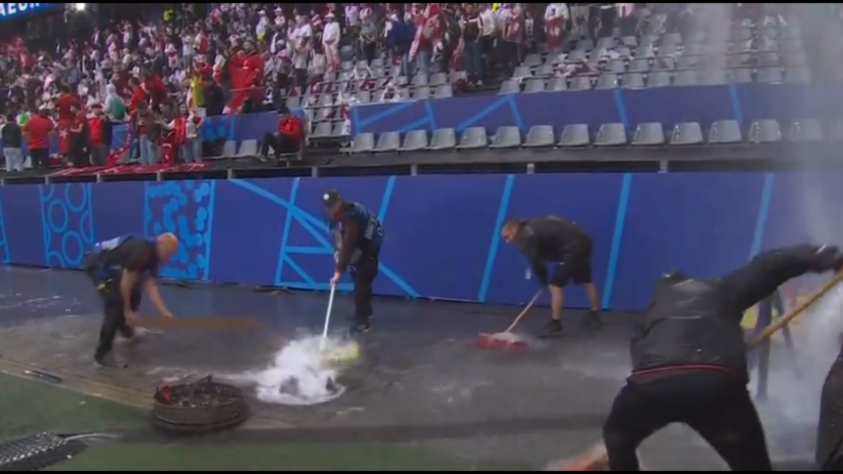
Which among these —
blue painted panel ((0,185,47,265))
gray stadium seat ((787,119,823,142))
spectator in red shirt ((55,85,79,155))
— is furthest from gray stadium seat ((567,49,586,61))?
spectator in red shirt ((55,85,79,155))

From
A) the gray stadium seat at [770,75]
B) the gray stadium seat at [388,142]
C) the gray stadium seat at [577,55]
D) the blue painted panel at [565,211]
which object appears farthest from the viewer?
the gray stadium seat at [577,55]

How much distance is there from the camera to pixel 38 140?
1900cm

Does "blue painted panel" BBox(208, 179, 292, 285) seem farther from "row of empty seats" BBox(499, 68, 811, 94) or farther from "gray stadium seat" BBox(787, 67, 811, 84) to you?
"gray stadium seat" BBox(787, 67, 811, 84)

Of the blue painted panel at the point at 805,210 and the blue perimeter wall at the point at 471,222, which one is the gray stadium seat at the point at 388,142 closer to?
the blue perimeter wall at the point at 471,222

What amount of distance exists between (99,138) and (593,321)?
1299cm

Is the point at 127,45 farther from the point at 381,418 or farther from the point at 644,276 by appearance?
the point at 381,418

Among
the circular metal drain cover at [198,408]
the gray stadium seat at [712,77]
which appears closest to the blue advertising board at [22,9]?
the gray stadium seat at [712,77]

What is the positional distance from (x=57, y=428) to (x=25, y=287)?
8377 millimetres

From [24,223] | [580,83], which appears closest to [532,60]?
[580,83]

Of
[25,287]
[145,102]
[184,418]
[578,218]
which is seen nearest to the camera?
[184,418]

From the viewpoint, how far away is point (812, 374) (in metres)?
6.96

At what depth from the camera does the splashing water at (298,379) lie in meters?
7.18

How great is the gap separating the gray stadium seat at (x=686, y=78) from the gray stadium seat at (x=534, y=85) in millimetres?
2376

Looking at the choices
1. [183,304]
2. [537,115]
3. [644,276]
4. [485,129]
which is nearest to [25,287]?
[183,304]
